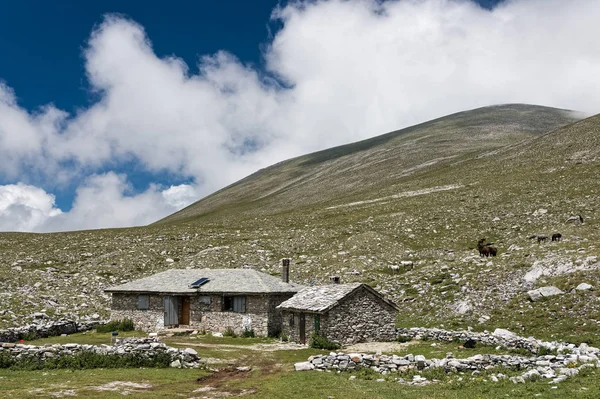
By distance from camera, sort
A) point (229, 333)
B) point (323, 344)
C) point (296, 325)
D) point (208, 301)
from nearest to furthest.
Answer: point (323, 344), point (296, 325), point (229, 333), point (208, 301)

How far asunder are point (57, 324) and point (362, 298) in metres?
23.5

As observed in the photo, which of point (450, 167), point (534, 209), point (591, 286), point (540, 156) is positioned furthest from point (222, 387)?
point (450, 167)

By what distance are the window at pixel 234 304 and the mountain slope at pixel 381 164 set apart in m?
72.6

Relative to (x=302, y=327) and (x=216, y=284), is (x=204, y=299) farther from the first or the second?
(x=302, y=327)

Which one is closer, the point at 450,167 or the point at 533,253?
the point at 533,253

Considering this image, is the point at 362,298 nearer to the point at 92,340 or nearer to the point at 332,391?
the point at 332,391

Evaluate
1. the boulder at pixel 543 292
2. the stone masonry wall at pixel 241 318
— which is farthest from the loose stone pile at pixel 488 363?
the stone masonry wall at pixel 241 318

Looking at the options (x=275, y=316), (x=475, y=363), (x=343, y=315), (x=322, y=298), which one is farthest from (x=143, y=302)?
(x=475, y=363)

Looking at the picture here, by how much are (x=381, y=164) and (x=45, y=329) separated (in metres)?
121

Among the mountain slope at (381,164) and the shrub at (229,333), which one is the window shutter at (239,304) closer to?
the shrub at (229,333)

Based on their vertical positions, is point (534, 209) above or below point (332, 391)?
above

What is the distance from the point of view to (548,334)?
3281 cm

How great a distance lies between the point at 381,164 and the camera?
5979 inches

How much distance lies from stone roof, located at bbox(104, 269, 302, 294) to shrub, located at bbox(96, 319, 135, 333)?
2.66m
